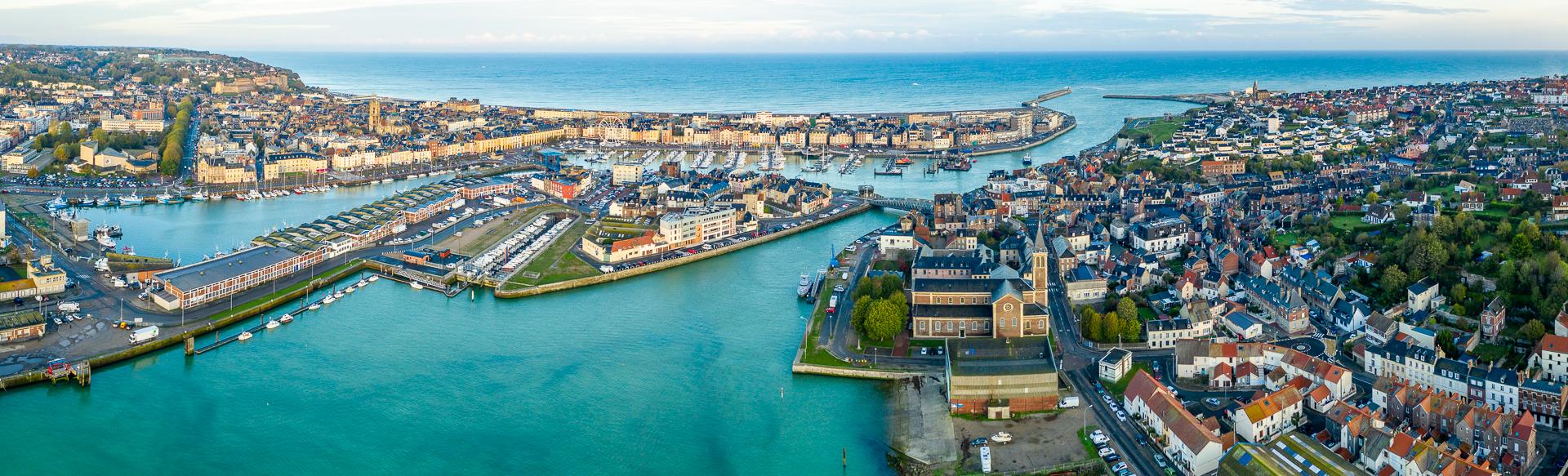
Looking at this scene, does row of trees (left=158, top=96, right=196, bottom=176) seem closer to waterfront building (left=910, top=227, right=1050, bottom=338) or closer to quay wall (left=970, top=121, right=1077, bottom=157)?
waterfront building (left=910, top=227, right=1050, bottom=338)

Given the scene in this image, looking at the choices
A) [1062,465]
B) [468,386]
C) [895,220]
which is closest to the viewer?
[1062,465]

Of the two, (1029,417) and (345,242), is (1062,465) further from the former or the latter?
(345,242)

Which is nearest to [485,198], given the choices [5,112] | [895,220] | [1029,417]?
[895,220]

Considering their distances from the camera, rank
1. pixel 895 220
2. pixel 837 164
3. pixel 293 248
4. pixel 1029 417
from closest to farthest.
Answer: pixel 1029 417, pixel 293 248, pixel 895 220, pixel 837 164

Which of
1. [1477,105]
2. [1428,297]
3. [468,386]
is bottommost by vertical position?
[468,386]

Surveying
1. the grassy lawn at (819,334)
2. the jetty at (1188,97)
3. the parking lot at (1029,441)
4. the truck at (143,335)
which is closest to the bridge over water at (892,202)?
the grassy lawn at (819,334)

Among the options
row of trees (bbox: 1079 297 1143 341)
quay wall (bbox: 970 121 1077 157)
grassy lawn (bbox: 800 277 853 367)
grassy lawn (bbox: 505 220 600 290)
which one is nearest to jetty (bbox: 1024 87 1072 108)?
quay wall (bbox: 970 121 1077 157)

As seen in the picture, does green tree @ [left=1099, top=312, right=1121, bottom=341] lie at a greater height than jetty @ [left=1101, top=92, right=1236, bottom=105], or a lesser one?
lesser

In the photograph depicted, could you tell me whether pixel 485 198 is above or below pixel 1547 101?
below
